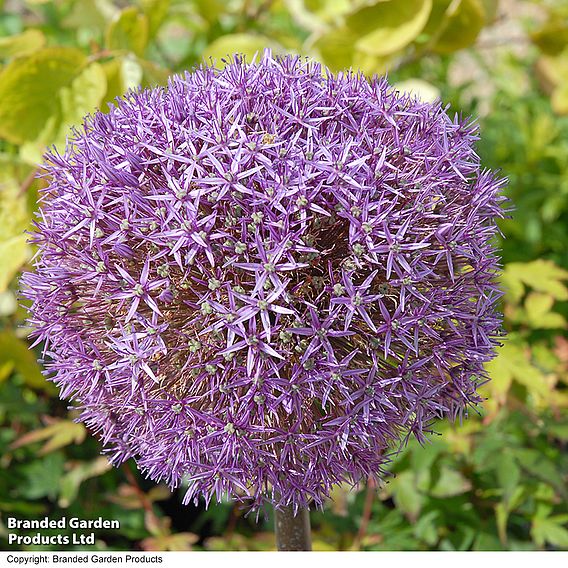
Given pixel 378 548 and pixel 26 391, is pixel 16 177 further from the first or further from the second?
pixel 378 548

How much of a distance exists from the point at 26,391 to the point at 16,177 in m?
0.78

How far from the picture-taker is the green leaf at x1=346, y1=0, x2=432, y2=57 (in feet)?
5.85

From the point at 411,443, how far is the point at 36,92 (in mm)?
1153

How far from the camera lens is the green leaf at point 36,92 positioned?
1.46 meters

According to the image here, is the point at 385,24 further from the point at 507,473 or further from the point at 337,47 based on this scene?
the point at 507,473

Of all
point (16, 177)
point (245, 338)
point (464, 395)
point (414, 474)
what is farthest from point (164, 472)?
point (16, 177)

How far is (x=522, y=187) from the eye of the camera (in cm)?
229

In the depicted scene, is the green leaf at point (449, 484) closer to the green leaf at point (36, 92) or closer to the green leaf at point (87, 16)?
the green leaf at point (36, 92)

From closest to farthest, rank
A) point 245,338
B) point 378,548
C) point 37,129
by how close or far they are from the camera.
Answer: point 245,338 < point 37,129 < point 378,548

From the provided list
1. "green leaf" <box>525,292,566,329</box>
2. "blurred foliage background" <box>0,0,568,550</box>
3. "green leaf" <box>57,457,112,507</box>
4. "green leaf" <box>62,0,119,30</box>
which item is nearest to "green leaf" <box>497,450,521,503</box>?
"blurred foliage background" <box>0,0,568,550</box>

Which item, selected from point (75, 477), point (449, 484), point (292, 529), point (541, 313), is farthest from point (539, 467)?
point (75, 477)

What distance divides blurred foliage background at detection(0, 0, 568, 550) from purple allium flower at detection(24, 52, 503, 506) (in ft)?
1.83

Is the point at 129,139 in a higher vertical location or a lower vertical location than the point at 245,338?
higher

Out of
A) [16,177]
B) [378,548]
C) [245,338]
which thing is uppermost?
[16,177]
